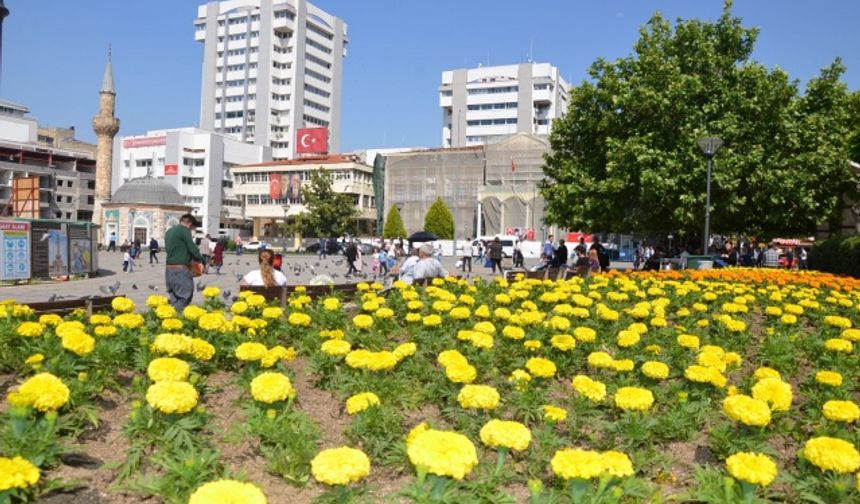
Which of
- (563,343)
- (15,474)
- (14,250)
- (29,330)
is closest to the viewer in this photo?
(15,474)

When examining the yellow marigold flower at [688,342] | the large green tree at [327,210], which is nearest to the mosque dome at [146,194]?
Result: the large green tree at [327,210]

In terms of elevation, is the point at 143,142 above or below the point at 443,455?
above

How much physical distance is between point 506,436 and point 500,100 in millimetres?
104343

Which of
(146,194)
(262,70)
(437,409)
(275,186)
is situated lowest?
(437,409)

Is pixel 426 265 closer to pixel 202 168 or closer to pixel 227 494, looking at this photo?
pixel 227 494

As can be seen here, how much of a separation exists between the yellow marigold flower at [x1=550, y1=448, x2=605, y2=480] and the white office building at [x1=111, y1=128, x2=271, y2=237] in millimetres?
89352

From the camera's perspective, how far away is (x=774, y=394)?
13.6 ft

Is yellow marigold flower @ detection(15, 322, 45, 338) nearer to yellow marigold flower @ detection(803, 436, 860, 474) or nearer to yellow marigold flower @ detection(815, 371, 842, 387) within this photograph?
yellow marigold flower @ detection(803, 436, 860, 474)

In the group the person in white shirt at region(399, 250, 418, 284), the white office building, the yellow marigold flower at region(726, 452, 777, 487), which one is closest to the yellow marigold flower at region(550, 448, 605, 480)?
the yellow marigold flower at region(726, 452, 777, 487)

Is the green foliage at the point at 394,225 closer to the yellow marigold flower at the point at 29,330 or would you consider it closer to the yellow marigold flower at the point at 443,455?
the yellow marigold flower at the point at 29,330

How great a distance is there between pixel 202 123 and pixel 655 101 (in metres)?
99.4

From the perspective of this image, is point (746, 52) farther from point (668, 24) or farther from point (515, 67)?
point (515, 67)

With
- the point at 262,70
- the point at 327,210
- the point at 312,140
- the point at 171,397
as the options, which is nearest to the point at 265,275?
the point at 171,397

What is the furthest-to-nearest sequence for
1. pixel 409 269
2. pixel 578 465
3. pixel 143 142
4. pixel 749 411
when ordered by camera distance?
pixel 143 142 → pixel 409 269 → pixel 749 411 → pixel 578 465
